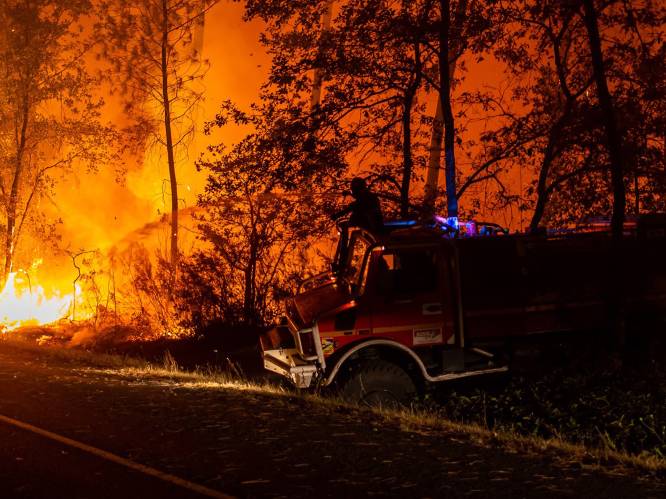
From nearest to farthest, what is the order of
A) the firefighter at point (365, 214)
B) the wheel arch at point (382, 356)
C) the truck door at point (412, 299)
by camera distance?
the wheel arch at point (382, 356) < the truck door at point (412, 299) < the firefighter at point (365, 214)

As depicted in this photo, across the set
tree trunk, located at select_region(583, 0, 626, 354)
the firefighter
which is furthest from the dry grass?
tree trunk, located at select_region(583, 0, 626, 354)

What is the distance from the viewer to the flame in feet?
83.6

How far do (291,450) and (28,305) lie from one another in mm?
20260

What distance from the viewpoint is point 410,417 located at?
360 inches

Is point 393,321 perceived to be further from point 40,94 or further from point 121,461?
point 40,94

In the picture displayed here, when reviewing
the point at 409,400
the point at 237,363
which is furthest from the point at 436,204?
the point at 409,400

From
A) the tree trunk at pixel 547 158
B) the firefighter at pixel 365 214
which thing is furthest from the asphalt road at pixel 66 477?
the tree trunk at pixel 547 158

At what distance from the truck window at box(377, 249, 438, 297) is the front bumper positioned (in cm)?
118

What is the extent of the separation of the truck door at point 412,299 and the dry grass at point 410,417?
892 millimetres

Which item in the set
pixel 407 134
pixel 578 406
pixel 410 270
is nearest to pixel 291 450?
pixel 410 270

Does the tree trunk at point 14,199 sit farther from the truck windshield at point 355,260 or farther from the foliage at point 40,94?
the truck windshield at point 355,260

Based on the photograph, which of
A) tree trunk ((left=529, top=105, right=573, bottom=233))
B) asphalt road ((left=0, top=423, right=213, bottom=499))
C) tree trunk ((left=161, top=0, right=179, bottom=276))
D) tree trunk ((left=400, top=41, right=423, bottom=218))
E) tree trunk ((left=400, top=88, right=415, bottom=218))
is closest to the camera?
asphalt road ((left=0, top=423, right=213, bottom=499))

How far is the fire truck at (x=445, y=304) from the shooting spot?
10062mm

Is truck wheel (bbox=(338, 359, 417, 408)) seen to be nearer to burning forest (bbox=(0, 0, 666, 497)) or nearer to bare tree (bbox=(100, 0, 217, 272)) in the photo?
burning forest (bbox=(0, 0, 666, 497))
